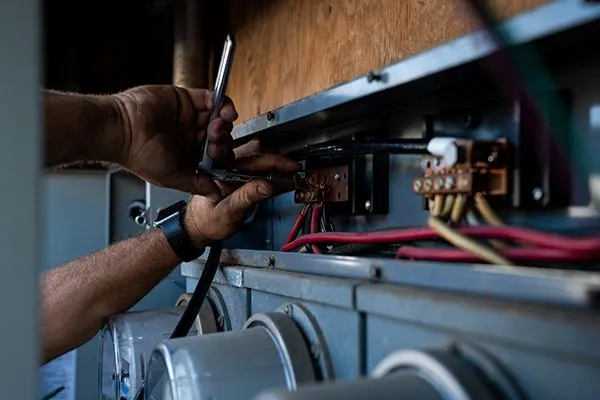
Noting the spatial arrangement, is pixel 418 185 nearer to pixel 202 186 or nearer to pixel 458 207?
pixel 458 207

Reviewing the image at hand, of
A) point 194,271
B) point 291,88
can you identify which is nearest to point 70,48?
point 291,88

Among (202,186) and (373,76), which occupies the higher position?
(373,76)

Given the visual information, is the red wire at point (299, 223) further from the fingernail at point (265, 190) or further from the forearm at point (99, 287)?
the forearm at point (99, 287)

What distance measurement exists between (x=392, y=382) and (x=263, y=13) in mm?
1320

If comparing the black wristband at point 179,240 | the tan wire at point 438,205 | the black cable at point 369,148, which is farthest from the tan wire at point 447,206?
the black wristband at point 179,240

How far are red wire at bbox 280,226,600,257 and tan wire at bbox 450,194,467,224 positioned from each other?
3 cm

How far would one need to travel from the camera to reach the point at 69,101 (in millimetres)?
933

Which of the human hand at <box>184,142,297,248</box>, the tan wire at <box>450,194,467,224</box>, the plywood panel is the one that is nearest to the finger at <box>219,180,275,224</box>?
the human hand at <box>184,142,297,248</box>

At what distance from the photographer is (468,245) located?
614 mm

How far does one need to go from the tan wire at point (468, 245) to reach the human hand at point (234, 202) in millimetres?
418

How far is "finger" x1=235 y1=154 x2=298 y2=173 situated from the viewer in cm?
104

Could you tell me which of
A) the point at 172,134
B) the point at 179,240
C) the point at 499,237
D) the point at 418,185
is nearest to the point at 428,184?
the point at 418,185

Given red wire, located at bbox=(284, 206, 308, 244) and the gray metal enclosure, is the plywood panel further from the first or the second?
red wire, located at bbox=(284, 206, 308, 244)

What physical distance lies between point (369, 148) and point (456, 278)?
30 centimetres
